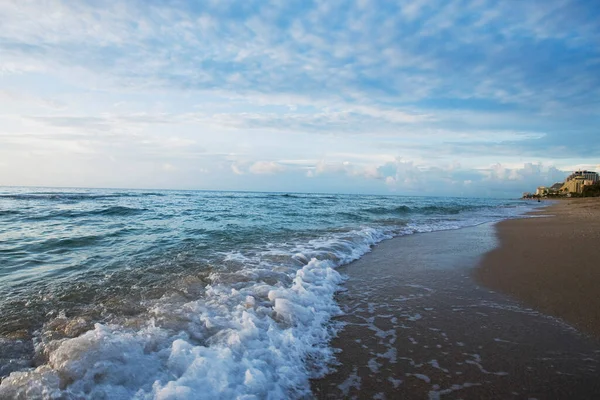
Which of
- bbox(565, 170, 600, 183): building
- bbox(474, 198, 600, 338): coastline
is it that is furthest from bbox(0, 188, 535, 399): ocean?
bbox(565, 170, 600, 183): building

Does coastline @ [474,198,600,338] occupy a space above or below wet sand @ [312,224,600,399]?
above

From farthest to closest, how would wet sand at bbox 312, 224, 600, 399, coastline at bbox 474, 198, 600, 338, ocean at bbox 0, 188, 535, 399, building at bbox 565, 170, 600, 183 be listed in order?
building at bbox 565, 170, 600, 183 → coastline at bbox 474, 198, 600, 338 → wet sand at bbox 312, 224, 600, 399 → ocean at bbox 0, 188, 535, 399

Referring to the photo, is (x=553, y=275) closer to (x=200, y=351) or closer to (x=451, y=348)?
(x=451, y=348)

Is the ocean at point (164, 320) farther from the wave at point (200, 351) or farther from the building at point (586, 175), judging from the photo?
the building at point (586, 175)

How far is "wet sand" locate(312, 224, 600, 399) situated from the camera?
291 centimetres

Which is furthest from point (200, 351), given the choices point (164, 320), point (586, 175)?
point (586, 175)

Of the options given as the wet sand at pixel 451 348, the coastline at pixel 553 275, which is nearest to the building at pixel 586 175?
the coastline at pixel 553 275

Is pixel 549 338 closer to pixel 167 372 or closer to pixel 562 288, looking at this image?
pixel 562 288

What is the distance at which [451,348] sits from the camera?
11.9ft

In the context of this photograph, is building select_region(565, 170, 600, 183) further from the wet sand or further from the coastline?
the wet sand

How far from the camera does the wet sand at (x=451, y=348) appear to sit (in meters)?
2.91

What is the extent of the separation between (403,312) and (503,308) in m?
1.60

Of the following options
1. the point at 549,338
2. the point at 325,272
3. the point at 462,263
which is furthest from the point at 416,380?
the point at 462,263

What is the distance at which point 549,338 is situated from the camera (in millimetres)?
3844
